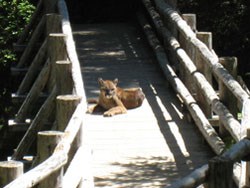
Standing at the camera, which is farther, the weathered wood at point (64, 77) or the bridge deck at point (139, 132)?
the weathered wood at point (64, 77)

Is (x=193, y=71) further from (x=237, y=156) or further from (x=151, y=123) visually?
(x=237, y=156)

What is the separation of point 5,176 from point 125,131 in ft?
16.3

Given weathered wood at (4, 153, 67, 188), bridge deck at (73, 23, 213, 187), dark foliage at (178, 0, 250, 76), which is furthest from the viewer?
dark foliage at (178, 0, 250, 76)

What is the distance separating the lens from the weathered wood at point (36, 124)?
32.8ft

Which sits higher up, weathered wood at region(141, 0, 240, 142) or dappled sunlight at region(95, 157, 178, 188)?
weathered wood at region(141, 0, 240, 142)

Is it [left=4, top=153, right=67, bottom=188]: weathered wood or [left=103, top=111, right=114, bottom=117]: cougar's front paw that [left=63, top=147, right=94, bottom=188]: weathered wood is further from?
[left=103, top=111, right=114, bottom=117]: cougar's front paw

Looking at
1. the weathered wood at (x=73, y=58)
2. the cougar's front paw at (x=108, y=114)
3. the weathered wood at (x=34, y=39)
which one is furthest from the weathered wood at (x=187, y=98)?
the weathered wood at (x=34, y=39)

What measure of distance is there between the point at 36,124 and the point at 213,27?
26.3ft

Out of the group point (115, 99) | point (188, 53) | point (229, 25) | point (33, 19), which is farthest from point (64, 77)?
point (229, 25)

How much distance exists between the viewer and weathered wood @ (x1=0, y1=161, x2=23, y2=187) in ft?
17.0

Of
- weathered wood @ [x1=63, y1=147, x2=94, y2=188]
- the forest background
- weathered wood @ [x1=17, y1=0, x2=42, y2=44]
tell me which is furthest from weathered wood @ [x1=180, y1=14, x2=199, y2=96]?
the forest background

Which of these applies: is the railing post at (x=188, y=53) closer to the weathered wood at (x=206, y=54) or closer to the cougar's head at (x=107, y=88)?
the weathered wood at (x=206, y=54)

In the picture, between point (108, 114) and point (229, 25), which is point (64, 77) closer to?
point (108, 114)

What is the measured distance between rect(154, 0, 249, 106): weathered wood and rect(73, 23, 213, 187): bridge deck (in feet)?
2.63
